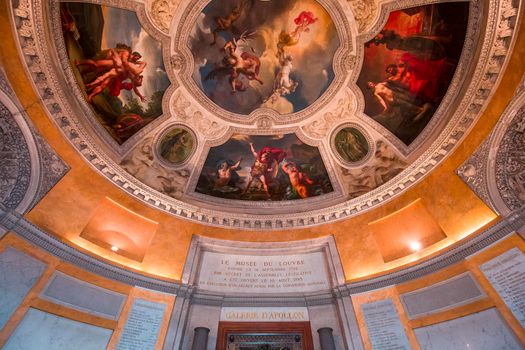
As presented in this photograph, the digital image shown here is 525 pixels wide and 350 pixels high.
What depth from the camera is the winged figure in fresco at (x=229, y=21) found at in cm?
1168

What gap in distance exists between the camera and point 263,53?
1290 cm

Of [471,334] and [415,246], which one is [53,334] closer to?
[471,334]

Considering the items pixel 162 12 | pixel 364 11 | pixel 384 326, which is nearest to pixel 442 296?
pixel 384 326

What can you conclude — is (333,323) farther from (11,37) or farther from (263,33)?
(11,37)

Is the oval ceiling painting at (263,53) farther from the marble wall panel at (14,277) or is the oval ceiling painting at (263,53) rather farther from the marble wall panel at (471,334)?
the marble wall panel at (471,334)

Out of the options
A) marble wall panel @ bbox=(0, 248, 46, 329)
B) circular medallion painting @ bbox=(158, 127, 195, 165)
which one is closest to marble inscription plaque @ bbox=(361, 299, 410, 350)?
circular medallion painting @ bbox=(158, 127, 195, 165)

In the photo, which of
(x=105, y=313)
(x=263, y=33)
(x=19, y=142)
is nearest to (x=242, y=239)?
(x=105, y=313)

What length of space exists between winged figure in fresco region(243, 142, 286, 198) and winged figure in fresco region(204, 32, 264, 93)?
10.7 feet

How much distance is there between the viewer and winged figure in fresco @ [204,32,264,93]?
1247cm

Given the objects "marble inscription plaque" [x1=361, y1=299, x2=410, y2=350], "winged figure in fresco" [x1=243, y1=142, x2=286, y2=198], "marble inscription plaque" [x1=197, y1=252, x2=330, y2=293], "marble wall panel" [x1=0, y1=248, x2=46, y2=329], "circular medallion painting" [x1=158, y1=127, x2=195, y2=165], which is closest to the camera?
"marble wall panel" [x1=0, y1=248, x2=46, y2=329]

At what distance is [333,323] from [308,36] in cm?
1200

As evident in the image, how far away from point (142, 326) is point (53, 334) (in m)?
2.31

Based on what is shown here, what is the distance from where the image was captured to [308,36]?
12.4 meters

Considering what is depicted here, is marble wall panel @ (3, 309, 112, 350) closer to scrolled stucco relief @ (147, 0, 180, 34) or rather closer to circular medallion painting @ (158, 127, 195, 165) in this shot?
circular medallion painting @ (158, 127, 195, 165)
